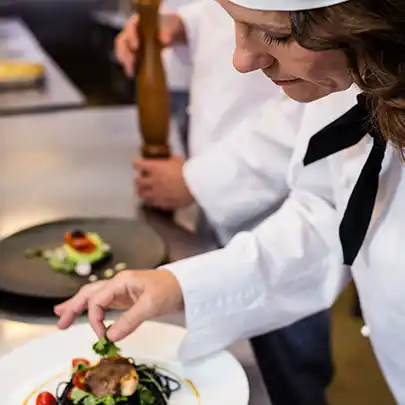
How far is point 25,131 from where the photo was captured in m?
1.52

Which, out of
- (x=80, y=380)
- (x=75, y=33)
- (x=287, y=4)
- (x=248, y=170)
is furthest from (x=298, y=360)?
(x=75, y=33)

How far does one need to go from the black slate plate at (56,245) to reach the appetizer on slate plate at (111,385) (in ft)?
0.57

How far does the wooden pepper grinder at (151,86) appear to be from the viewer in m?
1.12

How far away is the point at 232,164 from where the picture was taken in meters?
1.05

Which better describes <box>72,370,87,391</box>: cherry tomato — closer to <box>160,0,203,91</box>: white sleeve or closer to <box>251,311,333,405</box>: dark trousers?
<box>251,311,333,405</box>: dark trousers

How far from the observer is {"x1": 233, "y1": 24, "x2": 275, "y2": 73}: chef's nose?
0.57m

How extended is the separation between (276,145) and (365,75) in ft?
1.55

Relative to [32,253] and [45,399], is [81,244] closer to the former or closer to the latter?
[32,253]

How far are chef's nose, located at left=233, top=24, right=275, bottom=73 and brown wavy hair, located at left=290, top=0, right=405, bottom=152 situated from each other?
5 centimetres

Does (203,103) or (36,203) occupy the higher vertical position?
(203,103)

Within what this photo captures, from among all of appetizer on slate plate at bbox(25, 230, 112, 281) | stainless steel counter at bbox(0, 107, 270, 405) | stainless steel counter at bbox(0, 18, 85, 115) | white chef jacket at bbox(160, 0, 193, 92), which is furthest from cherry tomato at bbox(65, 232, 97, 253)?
stainless steel counter at bbox(0, 18, 85, 115)

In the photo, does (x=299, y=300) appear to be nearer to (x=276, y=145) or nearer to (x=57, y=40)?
(x=276, y=145)

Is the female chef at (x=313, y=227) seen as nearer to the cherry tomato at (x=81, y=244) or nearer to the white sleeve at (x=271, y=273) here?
the white sleeve at (x=271, y=273)

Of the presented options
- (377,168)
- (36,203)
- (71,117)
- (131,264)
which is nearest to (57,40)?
(71,117)
